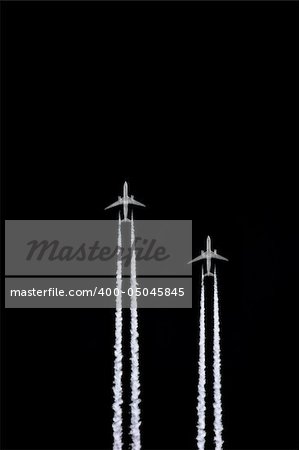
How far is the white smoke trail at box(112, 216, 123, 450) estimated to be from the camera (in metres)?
30.3

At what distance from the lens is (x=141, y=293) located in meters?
32.8

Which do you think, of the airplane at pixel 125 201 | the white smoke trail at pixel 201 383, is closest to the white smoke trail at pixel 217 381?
the white smoke trail at pixel 201 383

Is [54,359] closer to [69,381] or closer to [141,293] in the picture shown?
[69,381]

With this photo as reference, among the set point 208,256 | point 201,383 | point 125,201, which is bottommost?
point 201,383

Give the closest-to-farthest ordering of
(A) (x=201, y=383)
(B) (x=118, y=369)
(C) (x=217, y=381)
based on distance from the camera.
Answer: (B) (x=118, y=369)
(A) (x=201, y=383)
(C) (x=217, y=381)

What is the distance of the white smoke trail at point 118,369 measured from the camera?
99.5 feet

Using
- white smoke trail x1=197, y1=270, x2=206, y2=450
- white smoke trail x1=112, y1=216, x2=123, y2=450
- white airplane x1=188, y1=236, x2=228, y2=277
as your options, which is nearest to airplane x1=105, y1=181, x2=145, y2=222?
white smoke trail x1=112, y1=216, x2=123, y2=450

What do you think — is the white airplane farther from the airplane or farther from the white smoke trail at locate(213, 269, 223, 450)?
the airplane

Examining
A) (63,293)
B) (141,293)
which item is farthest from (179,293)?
(63,293)

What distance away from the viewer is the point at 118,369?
31.1 meters

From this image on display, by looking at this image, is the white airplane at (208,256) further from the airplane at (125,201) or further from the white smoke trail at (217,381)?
the airplane at (125,201)

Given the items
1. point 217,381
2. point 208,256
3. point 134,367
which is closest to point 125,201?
point 208,256

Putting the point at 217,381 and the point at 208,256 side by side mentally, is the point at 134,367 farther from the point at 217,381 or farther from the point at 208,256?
the point at 208,256

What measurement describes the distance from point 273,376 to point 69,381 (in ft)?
40.8
